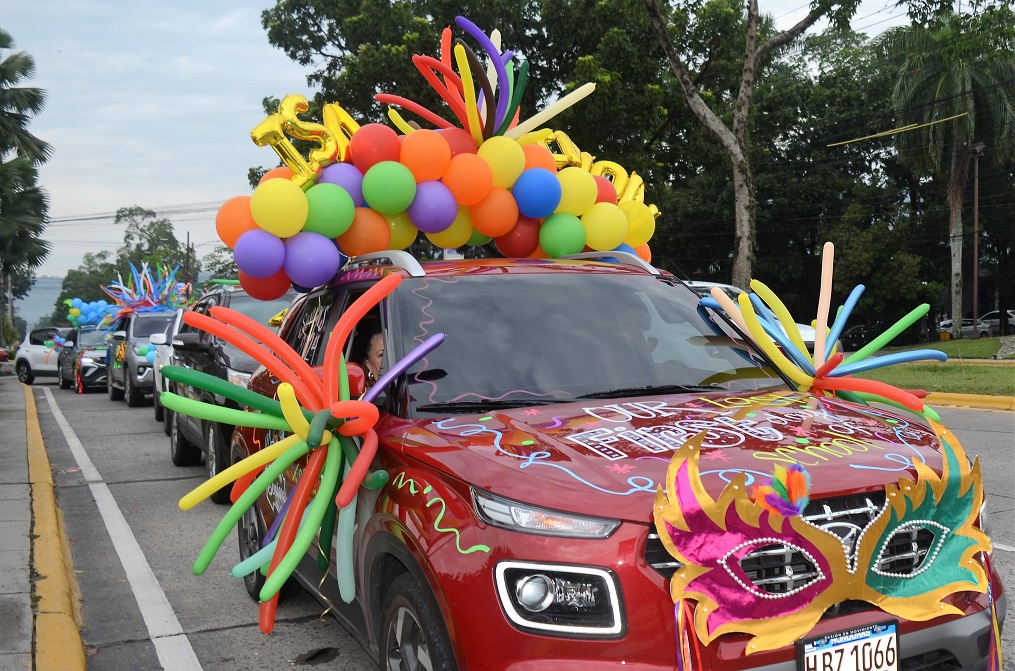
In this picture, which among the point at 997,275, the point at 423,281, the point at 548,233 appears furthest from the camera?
the point at 997,275

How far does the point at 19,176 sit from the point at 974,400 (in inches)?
949

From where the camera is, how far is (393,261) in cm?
456

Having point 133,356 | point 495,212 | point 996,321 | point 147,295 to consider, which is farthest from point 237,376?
point 996,321

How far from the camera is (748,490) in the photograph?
9.00 ft

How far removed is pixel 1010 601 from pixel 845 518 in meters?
2.78

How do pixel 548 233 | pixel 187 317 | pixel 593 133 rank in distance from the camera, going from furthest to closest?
pixel 593 133
pixel 548 233
pixel 187 317

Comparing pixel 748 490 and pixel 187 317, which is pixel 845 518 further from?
pixel 187 317

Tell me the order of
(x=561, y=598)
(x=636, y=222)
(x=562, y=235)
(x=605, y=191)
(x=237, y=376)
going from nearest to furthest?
(x=561, y=598), (x=562, y=235), (x=605, y=191), (x=636, y=222), (x=237, y=376)

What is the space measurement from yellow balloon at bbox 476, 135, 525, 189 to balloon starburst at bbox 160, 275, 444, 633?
2062mm

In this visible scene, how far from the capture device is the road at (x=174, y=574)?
4852 millimetres

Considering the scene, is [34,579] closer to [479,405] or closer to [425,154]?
[425,154]

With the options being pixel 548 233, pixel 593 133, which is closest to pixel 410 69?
pixel 593 133

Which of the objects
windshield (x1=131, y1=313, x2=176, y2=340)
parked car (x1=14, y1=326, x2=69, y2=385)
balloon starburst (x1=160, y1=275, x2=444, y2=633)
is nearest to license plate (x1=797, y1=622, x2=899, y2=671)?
balloon starburst (x1=160, y1=275, x2=444, y2=633)

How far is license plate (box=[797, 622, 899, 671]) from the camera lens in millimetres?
2684
